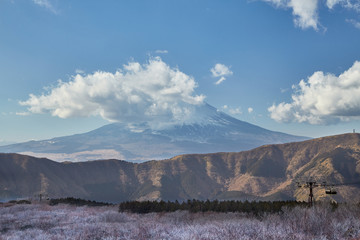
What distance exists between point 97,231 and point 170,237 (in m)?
6.05

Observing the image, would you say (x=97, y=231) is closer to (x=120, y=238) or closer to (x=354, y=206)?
(x=120, y=238)

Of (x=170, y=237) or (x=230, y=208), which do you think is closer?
(x=170, y=237)

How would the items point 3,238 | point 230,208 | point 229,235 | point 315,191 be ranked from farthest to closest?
point 315,191
point 230,208
point 3,238
point 229,235

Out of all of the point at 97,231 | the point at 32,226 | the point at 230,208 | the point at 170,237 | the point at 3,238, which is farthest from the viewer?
the point at 230,208

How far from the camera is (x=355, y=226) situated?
17297 millimetres

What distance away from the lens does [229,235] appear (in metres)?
15.1

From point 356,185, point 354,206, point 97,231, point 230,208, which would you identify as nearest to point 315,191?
point 356,185

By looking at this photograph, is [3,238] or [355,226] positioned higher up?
[355,226]

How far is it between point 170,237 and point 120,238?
2667mm

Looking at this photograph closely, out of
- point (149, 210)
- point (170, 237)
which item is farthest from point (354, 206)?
point (149, 210)

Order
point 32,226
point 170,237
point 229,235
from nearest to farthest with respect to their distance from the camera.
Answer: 1. point 229,235
2. point 170,237
3. point 32,226

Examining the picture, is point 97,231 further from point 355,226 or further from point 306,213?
point 355,226

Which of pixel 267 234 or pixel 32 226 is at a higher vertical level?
pixel 267 234

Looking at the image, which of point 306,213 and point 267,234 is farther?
point 306,213
